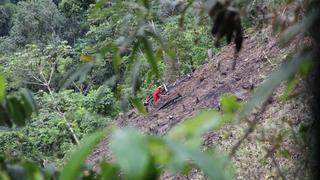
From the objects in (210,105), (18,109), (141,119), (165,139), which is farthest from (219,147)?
(165,139)

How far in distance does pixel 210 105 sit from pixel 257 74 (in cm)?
70

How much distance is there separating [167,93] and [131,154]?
7870 millimetres

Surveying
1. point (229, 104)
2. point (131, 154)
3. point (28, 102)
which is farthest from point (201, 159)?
point (28, 102)

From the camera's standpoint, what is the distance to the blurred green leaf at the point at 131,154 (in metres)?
0.39

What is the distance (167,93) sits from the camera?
325 inches

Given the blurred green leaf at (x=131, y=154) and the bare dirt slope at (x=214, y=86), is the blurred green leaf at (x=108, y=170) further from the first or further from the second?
the bare dirt slope at (x=214, y=86)

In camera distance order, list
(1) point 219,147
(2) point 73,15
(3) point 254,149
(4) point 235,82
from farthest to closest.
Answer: (2) point 73,15
(4) point 235,82
(1) point 219,147
(3) point 254,149

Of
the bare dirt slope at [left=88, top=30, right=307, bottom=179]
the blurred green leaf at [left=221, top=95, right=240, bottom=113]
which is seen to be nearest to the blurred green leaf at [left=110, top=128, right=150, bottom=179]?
the blurred green leaf at [left=221, top=95, right=240, bottom=113]

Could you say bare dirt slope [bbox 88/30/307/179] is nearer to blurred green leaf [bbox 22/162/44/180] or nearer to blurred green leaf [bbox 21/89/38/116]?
blurred green leaf [bbox 21/89/38/116]

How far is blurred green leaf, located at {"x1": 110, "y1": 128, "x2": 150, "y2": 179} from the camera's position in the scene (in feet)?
1.27

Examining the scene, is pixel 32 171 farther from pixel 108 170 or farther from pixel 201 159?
pixel 201 159

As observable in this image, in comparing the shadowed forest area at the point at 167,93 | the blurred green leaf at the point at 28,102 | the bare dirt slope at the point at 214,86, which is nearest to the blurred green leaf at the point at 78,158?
A: the shadowed forest area at the point at 167,93

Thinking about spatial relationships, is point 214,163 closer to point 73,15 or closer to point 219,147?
point 219,147

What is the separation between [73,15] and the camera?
56.2 feet
